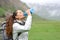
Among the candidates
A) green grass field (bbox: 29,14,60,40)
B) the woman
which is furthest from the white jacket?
green grass field (bbox: 29,14,60,40)

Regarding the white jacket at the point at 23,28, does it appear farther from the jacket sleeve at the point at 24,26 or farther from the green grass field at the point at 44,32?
the green grass field at the point at 44,32

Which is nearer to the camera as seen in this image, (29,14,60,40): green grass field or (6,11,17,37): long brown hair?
(6,11,17,37): long brown hair

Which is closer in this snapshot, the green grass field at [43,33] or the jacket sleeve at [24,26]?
the jacket sleeve at [24,26]

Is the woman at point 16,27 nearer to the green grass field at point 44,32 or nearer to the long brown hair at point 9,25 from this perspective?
the long brown hair at point 9,25

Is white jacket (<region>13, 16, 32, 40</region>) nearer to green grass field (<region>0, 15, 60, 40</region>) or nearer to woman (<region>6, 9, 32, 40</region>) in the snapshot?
woman (<region>6, 9, 32, 40</region>)

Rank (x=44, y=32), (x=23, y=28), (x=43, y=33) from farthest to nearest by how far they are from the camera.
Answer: (x=44, y=32) → (x=43, y=33) → (x=23, y=28)

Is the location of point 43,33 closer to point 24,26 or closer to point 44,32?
point 44,32

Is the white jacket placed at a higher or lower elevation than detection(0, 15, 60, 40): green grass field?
higher

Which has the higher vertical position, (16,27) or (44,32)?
(16,27)

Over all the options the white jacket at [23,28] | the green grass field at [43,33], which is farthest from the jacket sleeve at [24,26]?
the green grass field at [43,33]

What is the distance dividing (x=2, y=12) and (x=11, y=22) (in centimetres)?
1369

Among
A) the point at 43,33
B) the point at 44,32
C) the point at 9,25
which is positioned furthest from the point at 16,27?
the point at 44,32

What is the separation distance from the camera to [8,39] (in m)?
3.21

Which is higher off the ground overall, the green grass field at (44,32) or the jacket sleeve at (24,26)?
the jacket sleeve at (24,26)
